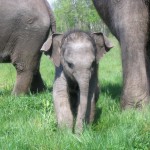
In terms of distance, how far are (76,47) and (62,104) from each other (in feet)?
1.75

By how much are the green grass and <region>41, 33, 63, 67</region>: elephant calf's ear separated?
1.77 ft

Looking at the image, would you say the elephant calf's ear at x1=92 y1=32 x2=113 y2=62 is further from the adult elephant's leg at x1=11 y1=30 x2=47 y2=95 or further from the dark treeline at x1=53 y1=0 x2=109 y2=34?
the dark treeline at x1=53 y1=0 x2=109 y2=34

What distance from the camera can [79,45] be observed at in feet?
11.6

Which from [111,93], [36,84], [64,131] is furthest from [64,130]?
[36,84]

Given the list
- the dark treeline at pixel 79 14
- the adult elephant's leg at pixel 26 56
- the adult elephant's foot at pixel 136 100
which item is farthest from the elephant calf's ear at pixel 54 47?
the dark treeline at pixel 79 14

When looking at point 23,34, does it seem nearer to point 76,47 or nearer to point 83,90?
point 76,47

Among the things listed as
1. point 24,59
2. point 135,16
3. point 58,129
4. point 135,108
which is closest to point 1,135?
point 58,129

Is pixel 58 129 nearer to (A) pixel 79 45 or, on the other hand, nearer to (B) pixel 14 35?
(A) pixel 79 45

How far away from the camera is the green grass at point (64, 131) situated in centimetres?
320

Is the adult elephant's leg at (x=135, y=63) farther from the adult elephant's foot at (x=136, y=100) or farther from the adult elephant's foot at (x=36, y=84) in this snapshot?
the adult elephant's foot at (x=36, y=84)

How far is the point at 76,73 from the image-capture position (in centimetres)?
349

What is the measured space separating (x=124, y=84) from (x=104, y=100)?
0.56 m

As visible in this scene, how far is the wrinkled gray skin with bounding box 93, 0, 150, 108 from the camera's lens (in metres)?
4.35

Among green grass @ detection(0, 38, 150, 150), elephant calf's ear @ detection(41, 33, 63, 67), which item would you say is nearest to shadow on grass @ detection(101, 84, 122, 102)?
green grass @ detection(0, 38, 150, 150)
